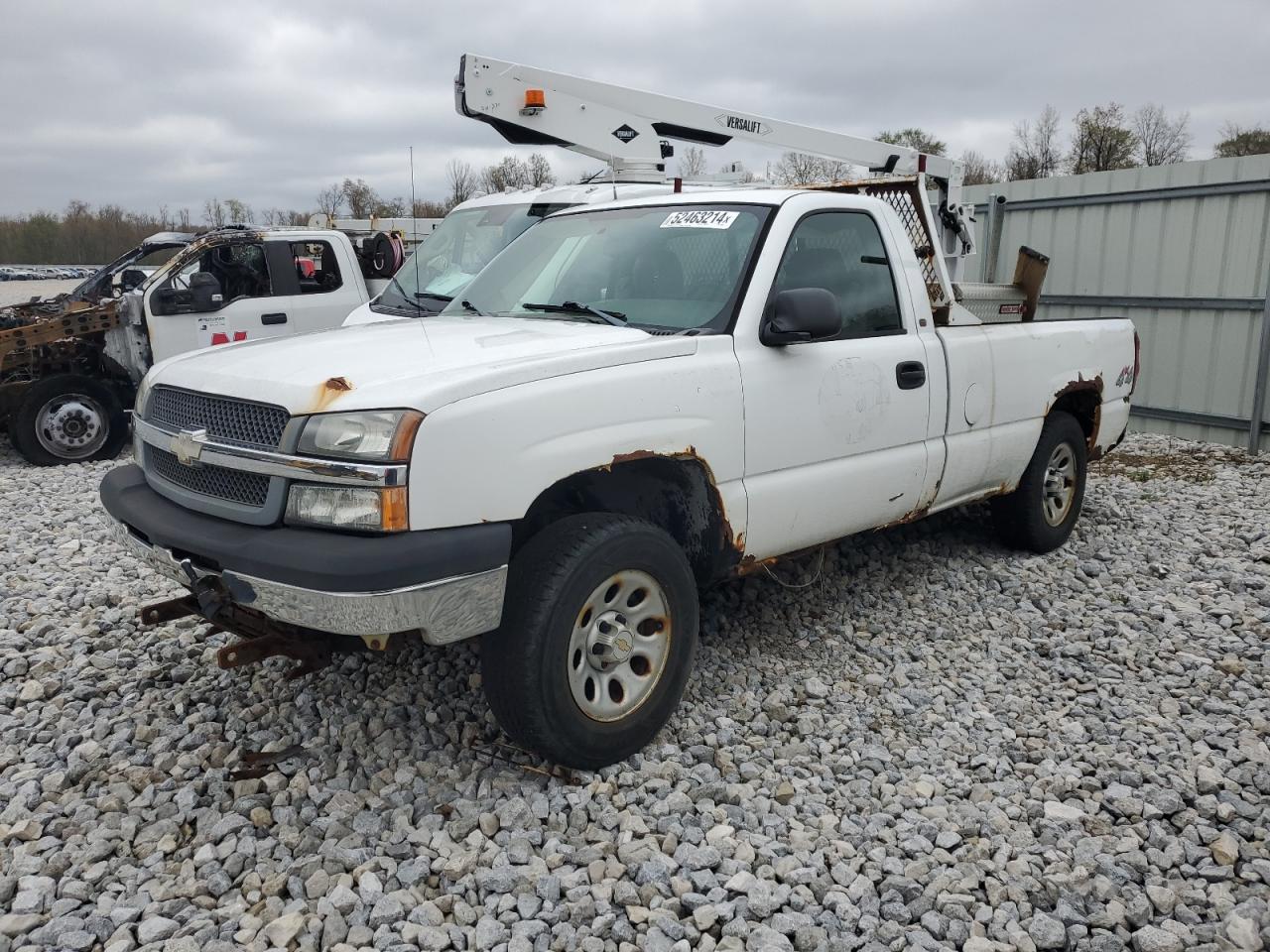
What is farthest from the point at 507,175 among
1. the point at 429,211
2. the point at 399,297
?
the point at 399,297

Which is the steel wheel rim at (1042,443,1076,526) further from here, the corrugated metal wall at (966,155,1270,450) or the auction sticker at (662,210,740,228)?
the corrugated metal wall at (966,155,1270,450)

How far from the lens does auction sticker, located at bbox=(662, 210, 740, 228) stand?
4090mm

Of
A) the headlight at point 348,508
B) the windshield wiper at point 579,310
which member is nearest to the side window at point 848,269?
the windshield wiper at point 579,310

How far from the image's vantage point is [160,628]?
4.68 meters

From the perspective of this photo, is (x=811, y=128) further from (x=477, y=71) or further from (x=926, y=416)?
(x=926, y=416)

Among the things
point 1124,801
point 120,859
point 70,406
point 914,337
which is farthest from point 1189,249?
point 70,406

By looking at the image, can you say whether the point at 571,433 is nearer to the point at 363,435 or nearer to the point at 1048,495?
the point at 363,435

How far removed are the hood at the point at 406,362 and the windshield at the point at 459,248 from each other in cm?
446

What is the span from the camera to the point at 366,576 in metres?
2.71

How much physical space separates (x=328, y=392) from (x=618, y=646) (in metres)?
1.26

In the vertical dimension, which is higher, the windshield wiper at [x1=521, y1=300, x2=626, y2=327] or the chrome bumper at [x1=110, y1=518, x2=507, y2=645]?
the windshield wiper at [x1=521, y1=300, x2=626, y2=327]

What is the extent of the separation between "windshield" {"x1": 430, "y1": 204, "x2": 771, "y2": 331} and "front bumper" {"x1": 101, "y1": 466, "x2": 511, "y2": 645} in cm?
137

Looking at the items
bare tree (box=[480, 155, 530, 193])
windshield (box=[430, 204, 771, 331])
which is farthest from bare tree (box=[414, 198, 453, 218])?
windshield (box=[430, 204, 771, 331])

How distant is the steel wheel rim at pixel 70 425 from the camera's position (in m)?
8.90
